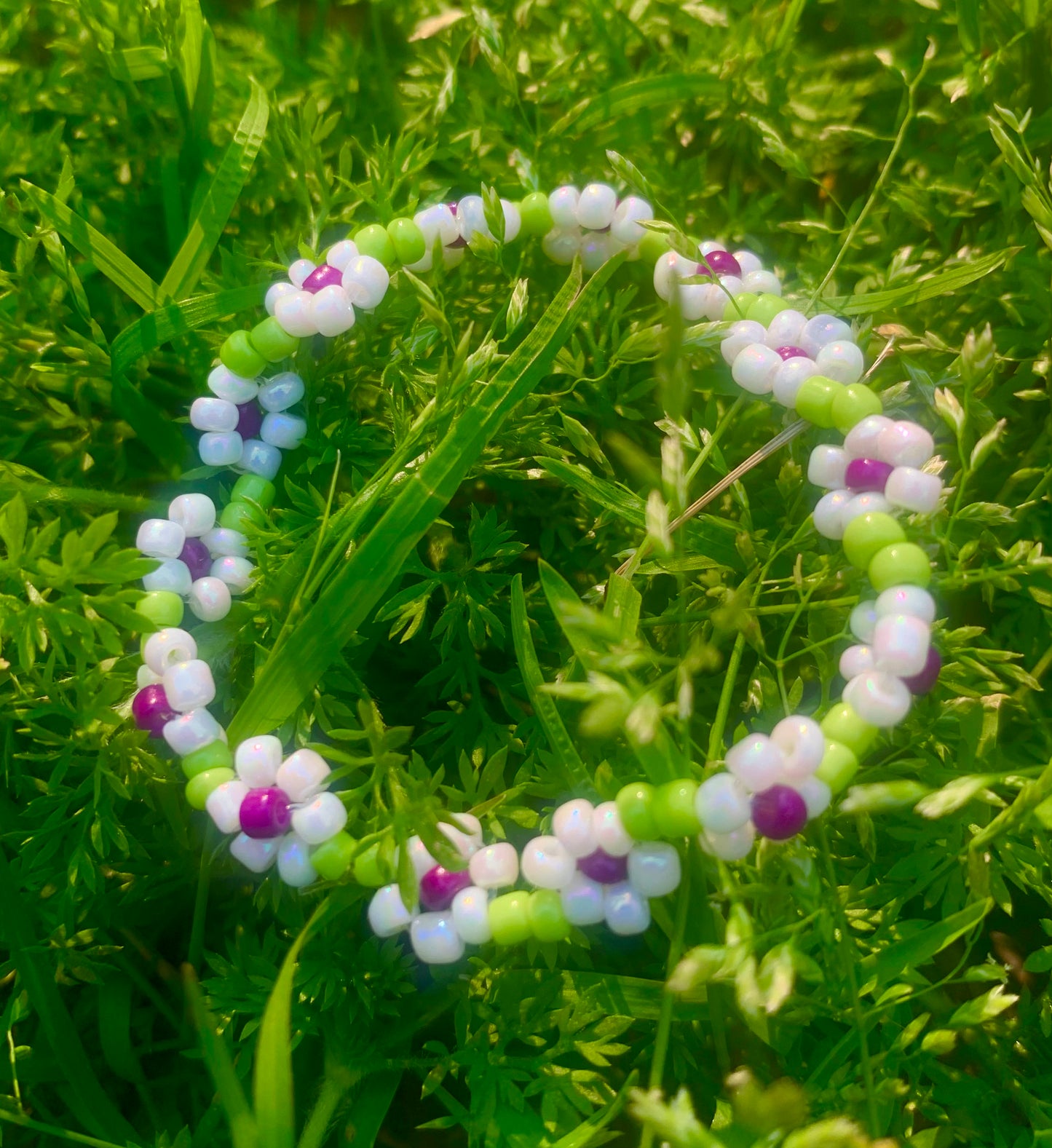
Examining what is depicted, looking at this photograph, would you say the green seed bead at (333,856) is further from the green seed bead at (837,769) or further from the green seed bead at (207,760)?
the green seed bead at (837,769)

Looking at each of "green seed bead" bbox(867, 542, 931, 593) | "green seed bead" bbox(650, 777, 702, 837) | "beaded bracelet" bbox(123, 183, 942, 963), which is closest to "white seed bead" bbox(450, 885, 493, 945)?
"beaded bracelet" bbox(123, 183, 942, 963)

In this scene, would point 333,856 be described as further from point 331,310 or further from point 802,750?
point 331,310

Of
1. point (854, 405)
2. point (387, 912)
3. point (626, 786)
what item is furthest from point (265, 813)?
point (854, 405)

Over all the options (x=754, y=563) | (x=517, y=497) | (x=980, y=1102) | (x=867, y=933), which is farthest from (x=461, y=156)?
(x=980, y=1102)

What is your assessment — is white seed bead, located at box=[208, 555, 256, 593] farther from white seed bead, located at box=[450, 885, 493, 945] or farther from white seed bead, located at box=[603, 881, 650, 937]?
white seed bead, located at box=[603, 881, 650, 937]

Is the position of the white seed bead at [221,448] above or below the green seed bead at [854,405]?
below

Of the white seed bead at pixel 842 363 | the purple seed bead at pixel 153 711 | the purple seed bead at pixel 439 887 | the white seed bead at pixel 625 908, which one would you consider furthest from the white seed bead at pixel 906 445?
the purple seed bead at pixel 153 711
